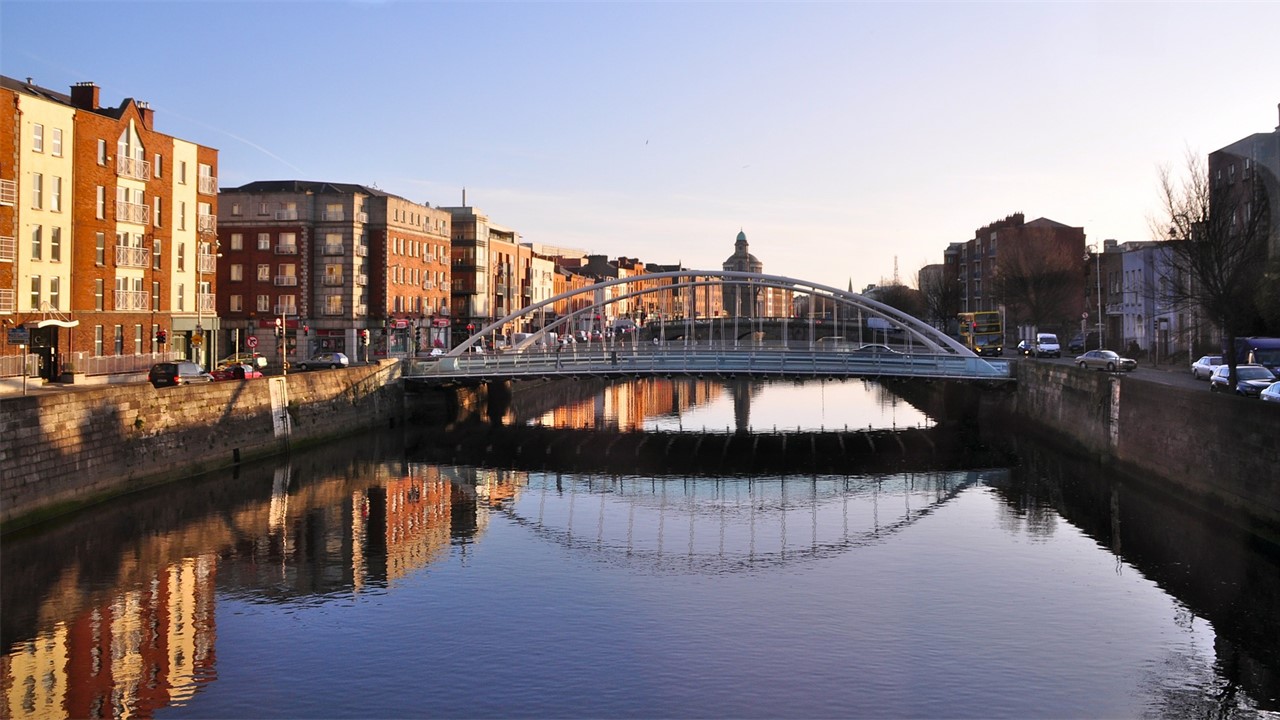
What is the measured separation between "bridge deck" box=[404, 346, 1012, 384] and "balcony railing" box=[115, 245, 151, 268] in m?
14.7

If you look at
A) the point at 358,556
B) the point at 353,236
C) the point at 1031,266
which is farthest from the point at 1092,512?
the point at 1031,266

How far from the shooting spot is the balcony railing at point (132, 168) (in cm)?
4934

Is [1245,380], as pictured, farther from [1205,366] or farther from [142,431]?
[142,431]

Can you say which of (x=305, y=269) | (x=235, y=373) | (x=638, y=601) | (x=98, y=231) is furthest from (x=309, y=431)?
(x=305, y=269)

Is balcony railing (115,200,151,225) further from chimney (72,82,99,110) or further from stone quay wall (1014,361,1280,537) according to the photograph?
stone quay wall (1014,361,1280,537)

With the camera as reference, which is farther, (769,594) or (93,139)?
(93,139)

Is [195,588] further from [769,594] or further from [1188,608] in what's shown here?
[1188,608]

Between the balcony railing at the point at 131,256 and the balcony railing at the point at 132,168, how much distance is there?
125 inches

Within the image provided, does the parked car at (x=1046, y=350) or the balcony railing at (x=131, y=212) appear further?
the parked car at (x=1046, y=350)

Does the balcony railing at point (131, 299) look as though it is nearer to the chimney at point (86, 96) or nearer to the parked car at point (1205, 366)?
the chimney at point (86, 96)

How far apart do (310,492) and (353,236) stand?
140 feet

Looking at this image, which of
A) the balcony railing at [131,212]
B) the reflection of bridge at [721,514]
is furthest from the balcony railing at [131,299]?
the reflection of bridge at [721,514]

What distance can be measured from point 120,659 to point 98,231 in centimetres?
3289

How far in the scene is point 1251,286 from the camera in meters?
41.5
